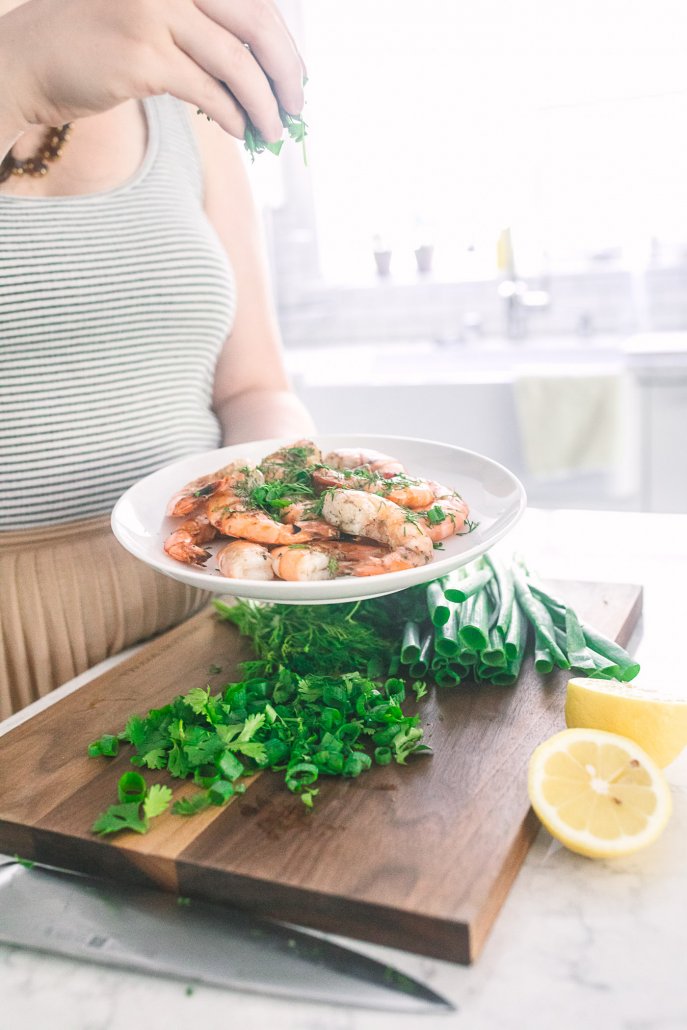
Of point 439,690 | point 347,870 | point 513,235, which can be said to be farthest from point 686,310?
point 347,870

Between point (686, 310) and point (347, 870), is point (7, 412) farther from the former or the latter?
point (686, 310)

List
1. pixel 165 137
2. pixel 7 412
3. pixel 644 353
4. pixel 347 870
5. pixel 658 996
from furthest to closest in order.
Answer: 1. pixel 644 353
2. pixel 165 137
3. pixel 7 412
4. pixel 347 870
5. pixel 658 996

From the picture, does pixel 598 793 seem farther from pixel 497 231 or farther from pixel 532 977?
pixel 497 231

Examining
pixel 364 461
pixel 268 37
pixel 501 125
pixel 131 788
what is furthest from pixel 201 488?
pixel 501 125

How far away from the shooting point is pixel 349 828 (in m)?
0.82

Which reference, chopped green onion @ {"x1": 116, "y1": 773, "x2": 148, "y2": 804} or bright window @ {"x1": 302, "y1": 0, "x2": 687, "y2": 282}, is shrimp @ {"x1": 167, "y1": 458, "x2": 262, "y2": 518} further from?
bright window @ {"x1": 302, "y1": 0, "x2": 687, "y2": 282}

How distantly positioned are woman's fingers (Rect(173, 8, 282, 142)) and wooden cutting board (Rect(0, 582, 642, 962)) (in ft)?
2.03

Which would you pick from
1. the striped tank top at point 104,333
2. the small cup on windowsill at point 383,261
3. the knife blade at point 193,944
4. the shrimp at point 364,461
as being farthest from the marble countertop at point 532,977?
the small cup on windowsill at point 383,261

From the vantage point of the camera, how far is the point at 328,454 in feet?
4.08

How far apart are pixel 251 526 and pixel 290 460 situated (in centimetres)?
18

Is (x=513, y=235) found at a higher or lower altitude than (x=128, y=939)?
higher

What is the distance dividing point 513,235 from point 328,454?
9.39 feet

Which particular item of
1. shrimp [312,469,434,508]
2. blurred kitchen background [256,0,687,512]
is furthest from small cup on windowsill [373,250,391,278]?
shrimp [312,469,434,508]

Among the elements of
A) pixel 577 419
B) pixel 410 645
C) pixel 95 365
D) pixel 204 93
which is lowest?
pixel 577 419
